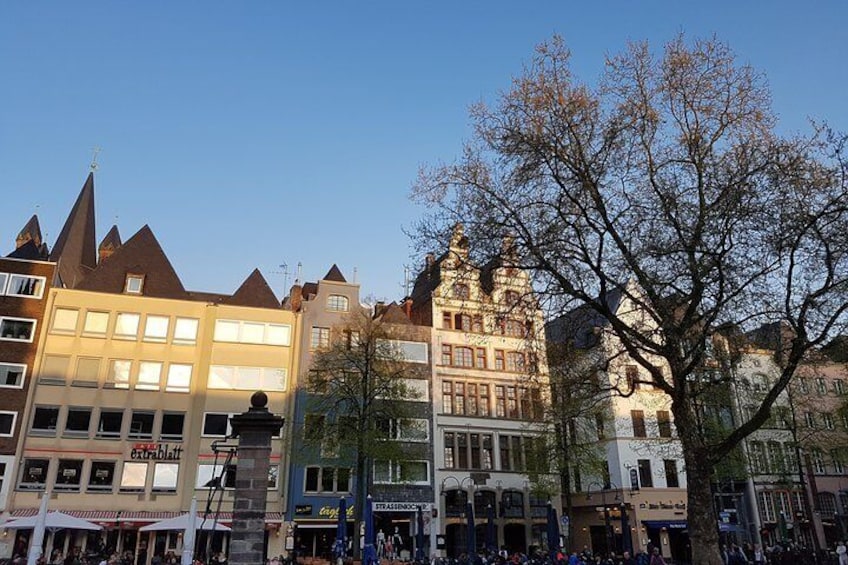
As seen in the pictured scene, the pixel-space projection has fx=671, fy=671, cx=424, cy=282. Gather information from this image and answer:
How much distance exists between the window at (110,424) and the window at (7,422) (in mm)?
4323

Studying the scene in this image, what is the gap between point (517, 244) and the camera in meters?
19.4

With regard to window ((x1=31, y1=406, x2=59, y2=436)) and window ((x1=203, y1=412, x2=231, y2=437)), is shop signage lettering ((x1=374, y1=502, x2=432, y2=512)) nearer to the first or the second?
window ((x1=203, y1=412, x2=231, y2=437))

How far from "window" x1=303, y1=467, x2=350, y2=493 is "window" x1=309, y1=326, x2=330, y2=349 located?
796cm

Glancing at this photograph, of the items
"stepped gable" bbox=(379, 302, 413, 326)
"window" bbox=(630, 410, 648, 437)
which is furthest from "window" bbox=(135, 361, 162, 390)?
"window" bbox=(630, 410, 648, 437)

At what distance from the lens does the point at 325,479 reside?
41.6m

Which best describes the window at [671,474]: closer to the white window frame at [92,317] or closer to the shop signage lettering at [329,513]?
the shop signage lettering at [329,513]

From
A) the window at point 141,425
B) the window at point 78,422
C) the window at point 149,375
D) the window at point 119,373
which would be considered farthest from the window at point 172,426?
the window at point 78,422

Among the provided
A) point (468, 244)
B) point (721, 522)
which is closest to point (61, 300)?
point (468, 244)

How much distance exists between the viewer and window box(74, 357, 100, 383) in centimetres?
3991

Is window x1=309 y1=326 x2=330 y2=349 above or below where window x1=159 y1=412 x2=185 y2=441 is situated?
above

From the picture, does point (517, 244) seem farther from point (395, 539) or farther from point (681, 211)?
point (395, 539)

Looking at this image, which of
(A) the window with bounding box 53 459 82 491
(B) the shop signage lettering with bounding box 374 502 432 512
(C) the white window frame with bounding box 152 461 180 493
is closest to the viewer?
(A) the window with bounding box 53 459 82 491

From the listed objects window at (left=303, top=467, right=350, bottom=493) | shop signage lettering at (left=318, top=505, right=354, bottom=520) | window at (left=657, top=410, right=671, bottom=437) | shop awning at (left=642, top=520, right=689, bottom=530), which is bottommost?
shop awning at (left=642, top=520, right=689, bottom=530)

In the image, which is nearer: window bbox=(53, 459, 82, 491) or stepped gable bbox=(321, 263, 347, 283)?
window bbox=(53, 459, 82, 491)
